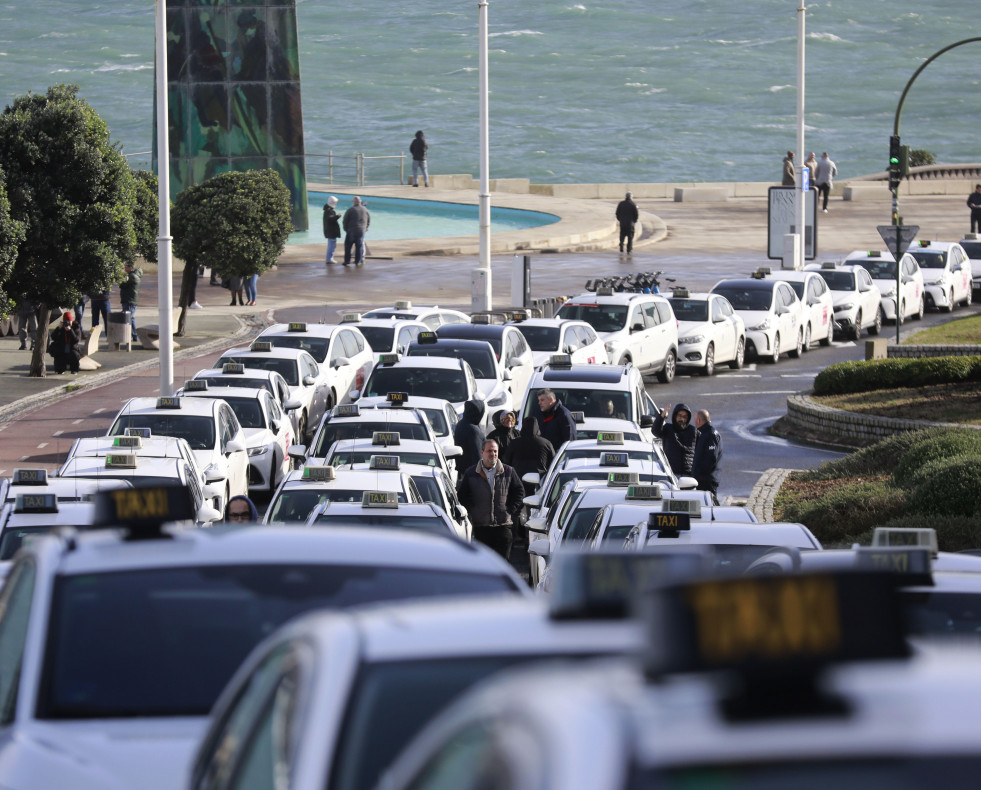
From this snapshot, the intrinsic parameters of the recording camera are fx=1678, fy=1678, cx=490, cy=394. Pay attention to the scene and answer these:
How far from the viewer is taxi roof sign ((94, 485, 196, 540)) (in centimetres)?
532

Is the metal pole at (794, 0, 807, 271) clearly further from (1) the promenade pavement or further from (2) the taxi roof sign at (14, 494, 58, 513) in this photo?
(2) the taxi roof sign at (14, 494, 58, 513)

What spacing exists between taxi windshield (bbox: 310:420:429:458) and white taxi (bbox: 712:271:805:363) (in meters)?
15.3

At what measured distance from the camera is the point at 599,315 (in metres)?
29.9

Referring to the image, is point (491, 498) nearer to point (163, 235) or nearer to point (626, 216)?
point (163, 235)

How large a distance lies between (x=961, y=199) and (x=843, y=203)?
5479mm

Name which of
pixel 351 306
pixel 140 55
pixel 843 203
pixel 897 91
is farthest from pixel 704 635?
pixel 140 55

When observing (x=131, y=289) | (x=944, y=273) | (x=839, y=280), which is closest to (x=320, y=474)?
(x=131, y=289)

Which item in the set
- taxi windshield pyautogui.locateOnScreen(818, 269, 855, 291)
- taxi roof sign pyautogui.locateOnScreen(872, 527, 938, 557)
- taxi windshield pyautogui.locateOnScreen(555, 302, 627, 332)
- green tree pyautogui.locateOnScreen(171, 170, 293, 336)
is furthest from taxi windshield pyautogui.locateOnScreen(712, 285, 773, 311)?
taxi roof sign pyautogui.locateOnScreen(872, 527, 938, 557)

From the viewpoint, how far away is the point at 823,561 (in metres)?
7.08

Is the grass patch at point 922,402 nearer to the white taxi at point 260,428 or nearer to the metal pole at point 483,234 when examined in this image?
the white taxi at point 260,428

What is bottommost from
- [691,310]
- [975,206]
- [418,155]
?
[691,310]

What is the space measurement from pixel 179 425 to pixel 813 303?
19122 millimetres

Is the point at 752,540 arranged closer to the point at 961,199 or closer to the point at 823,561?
the point at 823,561

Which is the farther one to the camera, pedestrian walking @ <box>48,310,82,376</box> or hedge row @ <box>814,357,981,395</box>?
pedestrian walking @ <box>48,310,82,376</box>
